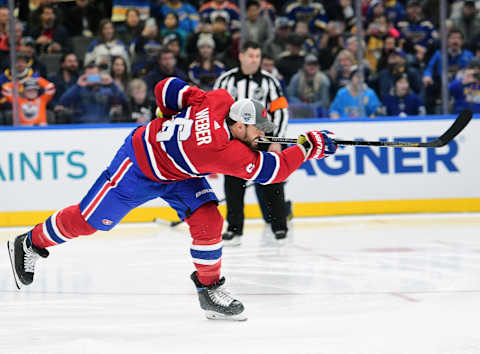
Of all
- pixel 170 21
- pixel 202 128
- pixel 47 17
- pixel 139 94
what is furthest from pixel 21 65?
pixel 202 128

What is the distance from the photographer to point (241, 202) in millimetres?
5270

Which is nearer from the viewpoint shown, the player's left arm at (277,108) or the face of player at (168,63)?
the player's left arm at (277,108)

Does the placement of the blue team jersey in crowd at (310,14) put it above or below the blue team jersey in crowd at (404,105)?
above

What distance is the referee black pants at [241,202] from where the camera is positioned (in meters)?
5.23

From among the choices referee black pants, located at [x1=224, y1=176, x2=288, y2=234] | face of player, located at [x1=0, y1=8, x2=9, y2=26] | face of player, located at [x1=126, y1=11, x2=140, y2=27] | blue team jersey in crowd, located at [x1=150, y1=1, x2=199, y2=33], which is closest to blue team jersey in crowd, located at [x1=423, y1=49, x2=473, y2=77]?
blue team jersey in crowd, located at [x1=150, y1=1, x2=199, y2=33]

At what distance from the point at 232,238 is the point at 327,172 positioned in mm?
1642

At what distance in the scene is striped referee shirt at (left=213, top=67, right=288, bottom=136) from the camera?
17.3 ft

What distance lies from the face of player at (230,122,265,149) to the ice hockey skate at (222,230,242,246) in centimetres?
223

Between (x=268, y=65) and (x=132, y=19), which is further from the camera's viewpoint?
(x=132, y=19)

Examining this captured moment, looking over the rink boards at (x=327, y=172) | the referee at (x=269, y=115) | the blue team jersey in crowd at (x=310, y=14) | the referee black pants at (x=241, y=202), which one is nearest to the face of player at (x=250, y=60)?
the referee at (x=269, y=115)

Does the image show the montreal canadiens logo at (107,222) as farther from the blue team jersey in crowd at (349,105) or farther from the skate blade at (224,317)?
the blue team jersey in crowd at (349,105)

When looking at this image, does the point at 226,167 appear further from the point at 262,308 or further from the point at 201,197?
the point at 262,308

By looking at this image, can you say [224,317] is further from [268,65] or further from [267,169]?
[268,65]

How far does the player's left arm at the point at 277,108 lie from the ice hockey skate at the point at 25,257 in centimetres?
219
